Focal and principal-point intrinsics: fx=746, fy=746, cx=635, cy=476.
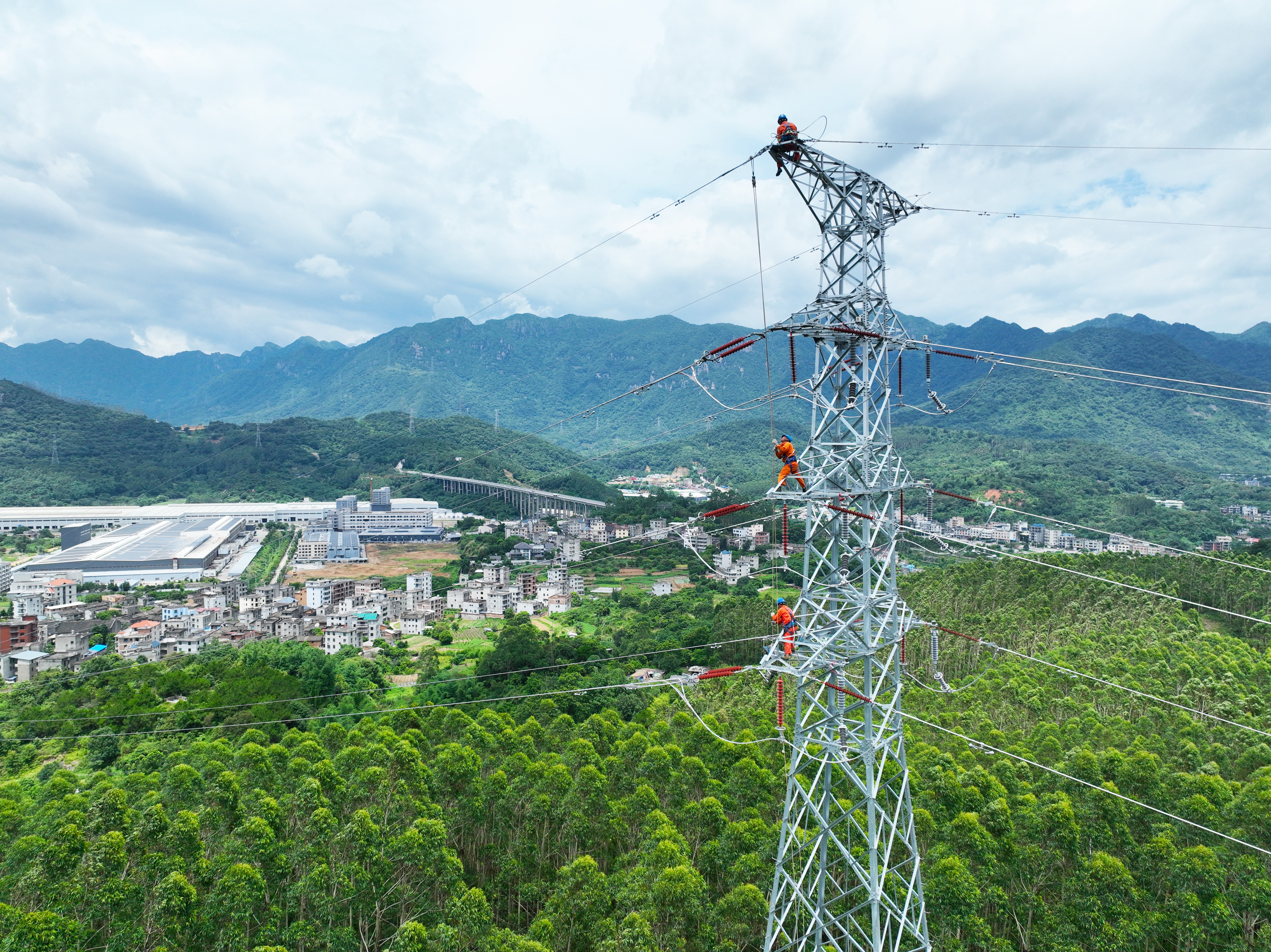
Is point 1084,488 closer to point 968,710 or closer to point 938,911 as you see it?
point 968,710

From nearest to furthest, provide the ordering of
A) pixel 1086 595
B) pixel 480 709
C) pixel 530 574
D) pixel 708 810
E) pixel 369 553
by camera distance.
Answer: pixel 708 810 → pixel 480 709 → pixel 1086 595 → pixel 530 574 → pixel 369 553

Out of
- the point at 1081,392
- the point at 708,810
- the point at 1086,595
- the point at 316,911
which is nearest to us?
the point at 316,911

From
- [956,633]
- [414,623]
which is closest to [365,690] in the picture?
[414,623]

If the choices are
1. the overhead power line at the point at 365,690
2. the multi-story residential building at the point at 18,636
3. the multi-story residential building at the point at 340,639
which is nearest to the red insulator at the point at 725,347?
the overhead power line at the point at 365,690

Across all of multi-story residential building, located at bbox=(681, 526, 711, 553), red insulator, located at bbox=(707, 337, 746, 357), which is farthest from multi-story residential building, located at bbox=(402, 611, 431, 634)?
red insulator, located at bbox=(707, 337, 746, 357)

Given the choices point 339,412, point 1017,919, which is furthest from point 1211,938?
point 339,412

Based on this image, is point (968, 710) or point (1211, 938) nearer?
point (1211, 938)

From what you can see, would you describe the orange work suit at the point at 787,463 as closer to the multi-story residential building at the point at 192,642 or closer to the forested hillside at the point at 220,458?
the multi-story residential building at the point at 192,642

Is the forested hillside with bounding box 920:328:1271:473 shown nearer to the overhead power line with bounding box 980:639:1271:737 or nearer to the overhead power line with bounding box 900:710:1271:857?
the overhead power line with bounding box 980:639:1271:737
